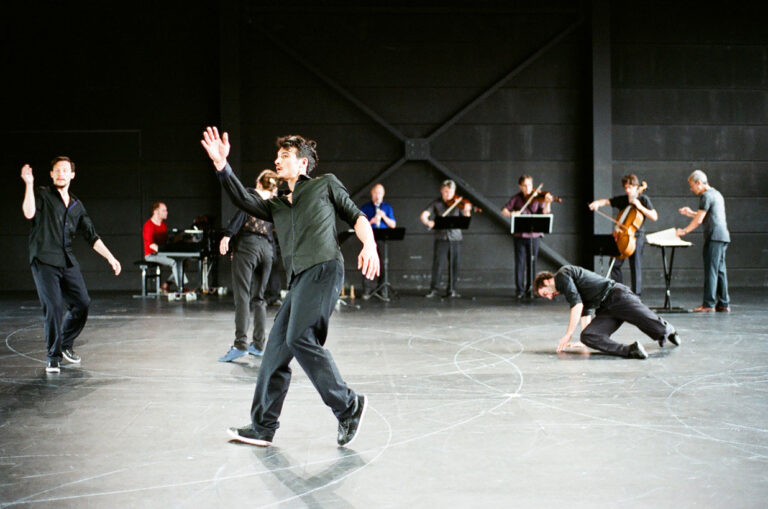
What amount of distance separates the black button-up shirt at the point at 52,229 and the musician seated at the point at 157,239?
578 centimetres

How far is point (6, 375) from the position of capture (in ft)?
17.9

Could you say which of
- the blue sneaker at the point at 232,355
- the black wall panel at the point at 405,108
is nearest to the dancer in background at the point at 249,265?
the blue sneaker at the point at 232,355

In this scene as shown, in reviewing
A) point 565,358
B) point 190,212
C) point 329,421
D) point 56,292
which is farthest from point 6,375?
point 190,212

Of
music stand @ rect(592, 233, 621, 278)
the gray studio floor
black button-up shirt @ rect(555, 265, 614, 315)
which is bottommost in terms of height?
the gray studio floor

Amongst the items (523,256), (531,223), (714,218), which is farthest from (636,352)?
(523,256)

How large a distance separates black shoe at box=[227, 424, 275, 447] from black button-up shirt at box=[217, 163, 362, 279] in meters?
0.81

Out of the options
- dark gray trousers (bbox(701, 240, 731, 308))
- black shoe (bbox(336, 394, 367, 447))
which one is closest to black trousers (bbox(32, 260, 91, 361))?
black shoe (bbox(336, 394, 367, 447))

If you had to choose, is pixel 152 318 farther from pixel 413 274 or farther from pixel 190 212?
pixel 413 274

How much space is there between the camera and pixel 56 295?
5551 millimetres

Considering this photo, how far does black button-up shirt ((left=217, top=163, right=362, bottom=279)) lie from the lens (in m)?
Result: 3.71

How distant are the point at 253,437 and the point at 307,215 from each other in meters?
1.15

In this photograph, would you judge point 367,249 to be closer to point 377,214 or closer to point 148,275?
point 377,214

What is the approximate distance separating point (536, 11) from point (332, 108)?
397cm

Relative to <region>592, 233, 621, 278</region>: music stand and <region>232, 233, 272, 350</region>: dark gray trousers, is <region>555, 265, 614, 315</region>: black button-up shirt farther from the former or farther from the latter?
<region>592, 233, 621, 278</region>: music stand
